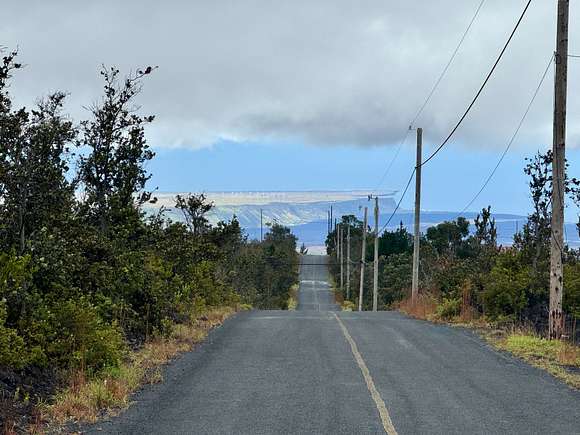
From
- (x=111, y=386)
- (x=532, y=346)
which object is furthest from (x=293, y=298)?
(x=111, y=386)

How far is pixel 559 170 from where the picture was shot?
53.6ft

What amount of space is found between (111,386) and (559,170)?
35.7 feet

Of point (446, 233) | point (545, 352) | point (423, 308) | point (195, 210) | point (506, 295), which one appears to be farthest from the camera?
point (446, 233)

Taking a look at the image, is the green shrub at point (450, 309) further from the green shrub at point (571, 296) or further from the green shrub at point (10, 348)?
the green shrub at point (10, 348)

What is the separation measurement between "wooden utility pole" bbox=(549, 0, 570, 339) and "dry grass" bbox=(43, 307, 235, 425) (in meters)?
7.90

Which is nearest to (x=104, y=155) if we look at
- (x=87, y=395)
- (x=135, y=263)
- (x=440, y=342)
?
(x=135, y=263)

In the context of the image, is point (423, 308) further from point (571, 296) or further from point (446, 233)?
point (446, 233)

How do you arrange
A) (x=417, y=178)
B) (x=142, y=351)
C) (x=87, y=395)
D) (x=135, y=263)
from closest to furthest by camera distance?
1. (x=87, y=395)
2. (x=142, y=351)
3. (x=135, y=263)
4. (x=417, y=178)

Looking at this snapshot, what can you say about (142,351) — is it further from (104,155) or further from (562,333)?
(562,333)

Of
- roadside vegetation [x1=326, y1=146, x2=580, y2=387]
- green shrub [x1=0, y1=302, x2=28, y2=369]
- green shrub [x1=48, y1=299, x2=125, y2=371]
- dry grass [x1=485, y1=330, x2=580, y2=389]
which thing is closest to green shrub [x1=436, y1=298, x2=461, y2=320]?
roadside vegetation [x1=326, y1=146, x2=580, y2=387]

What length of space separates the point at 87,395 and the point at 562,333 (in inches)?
427

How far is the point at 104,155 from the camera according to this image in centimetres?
1583

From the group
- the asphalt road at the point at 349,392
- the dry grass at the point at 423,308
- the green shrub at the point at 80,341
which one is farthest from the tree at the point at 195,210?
the green shrub at the point at 80,341

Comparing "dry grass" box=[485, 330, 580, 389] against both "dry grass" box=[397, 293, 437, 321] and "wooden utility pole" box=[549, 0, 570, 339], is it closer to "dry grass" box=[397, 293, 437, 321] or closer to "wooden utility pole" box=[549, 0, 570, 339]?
"wooden utility pole" box=[549, 0, 570, 339]
